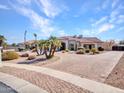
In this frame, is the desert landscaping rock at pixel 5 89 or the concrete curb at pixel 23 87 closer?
the concrete curb at pixel 23 87

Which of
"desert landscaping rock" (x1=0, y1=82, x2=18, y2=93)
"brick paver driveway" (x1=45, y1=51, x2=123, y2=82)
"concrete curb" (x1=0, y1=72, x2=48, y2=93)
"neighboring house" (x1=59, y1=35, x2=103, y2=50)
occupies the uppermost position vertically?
"neighboring house" (x1=59, y1=35, x2=103, y2=50)

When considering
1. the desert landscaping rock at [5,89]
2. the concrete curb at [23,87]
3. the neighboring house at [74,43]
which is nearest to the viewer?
the concrete curb at [23,87]

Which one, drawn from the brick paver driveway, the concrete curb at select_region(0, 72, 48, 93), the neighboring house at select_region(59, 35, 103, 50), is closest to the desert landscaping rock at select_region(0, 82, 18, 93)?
the concrete curb at select_region(0, 72, 48, 93)

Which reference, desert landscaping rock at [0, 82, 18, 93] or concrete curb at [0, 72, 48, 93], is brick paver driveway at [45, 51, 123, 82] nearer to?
concrete curb at [0, 72, 48, 93]

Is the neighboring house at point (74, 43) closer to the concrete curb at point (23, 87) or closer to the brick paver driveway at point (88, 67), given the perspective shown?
the brick paver driveway at point (88, 67)

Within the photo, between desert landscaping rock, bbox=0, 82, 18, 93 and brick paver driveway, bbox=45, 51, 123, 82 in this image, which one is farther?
brick paver driveway, bbox=45, 51, 123, 82

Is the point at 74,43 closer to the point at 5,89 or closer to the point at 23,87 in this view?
the point at 23,87

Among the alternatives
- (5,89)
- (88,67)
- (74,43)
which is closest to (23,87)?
(5,89)

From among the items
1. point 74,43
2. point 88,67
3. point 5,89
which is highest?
point 74,43

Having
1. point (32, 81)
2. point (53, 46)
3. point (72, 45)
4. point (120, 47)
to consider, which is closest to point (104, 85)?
point (32, 81)

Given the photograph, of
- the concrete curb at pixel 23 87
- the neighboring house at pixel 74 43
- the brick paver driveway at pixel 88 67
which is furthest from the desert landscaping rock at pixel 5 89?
the neighboring house at pixel 74 43

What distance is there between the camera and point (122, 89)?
341 inches

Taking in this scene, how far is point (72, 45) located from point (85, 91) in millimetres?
42224

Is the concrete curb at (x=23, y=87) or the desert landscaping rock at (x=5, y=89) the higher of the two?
the concrete curb at (x=23, y=87)
